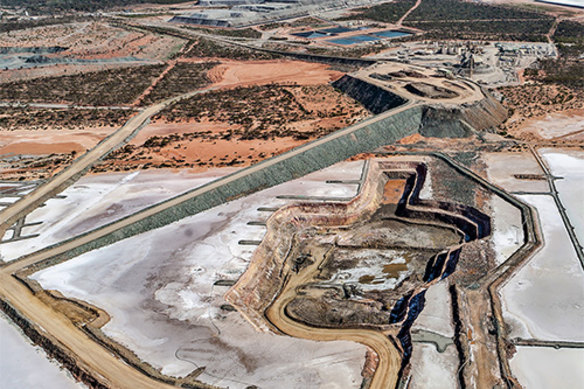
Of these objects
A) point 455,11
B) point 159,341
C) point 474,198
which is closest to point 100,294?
point 159,341

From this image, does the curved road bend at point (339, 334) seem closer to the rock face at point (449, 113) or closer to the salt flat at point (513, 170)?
the salt flat at point (513, 170)

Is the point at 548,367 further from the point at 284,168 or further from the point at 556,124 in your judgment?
the point at 556,124

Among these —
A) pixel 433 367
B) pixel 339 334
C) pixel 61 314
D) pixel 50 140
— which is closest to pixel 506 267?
pixel 433 367

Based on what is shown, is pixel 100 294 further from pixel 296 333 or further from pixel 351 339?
pixel 351 339

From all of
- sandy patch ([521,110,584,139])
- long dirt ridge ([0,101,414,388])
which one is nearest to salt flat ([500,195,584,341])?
long dirt ridge ([0,101,414,388])

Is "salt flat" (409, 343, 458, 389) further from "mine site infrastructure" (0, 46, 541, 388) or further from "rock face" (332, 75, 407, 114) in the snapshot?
"rock face" (332, 75, 407, 114)
